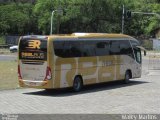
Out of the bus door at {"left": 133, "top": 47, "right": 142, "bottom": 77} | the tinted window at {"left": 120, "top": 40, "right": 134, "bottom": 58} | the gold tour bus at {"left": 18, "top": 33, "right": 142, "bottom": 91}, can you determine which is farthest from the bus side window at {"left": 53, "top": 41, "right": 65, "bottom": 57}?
the bus door at {"left": 133, "top": 47, "right": 142, "bottom": 77}

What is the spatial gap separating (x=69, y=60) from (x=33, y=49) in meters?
1.70

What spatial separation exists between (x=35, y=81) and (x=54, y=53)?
4.56ft

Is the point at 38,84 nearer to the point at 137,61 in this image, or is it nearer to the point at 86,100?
the point at 86,100

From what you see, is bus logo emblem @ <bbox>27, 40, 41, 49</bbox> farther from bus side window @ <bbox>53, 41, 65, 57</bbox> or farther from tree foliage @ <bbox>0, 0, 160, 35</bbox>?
tree foliage @ <bbox>0, 0, 160, 35</bbox>

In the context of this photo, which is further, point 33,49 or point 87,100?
point 33,49

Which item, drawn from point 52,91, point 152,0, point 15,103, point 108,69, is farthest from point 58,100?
point 152,0

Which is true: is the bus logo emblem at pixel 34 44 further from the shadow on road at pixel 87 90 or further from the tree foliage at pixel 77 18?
the tree foliage at pixel 77 18

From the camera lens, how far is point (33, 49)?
2016cm

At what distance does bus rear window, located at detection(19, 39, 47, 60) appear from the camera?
19961mm

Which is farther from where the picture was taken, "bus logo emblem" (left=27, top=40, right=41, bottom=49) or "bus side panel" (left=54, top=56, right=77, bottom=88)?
"bus side panel" (left=54, top=56, right=77, bottom=88)

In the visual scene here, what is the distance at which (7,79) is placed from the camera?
84.2ft

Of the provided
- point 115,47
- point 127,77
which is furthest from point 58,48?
point 127,77

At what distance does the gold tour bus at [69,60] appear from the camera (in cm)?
2000

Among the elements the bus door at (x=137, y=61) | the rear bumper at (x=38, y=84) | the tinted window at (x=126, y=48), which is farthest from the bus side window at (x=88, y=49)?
the bus door at (x=137, y=61)
